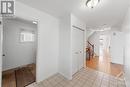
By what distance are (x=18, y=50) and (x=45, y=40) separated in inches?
72.1

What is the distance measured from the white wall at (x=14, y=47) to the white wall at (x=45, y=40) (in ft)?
5.61

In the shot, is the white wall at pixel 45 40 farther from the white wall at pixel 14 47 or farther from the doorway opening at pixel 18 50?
the white wall at pixel 14 47

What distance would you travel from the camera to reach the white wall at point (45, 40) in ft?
7.79

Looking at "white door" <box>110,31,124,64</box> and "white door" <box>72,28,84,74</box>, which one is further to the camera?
"white door" <box>110,31,124,64</box>

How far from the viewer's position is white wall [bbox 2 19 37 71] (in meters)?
3.46

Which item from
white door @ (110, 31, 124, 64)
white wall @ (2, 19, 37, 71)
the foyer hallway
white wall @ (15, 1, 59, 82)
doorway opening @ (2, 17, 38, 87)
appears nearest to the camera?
white wall @ (15, 1, 59, 82)

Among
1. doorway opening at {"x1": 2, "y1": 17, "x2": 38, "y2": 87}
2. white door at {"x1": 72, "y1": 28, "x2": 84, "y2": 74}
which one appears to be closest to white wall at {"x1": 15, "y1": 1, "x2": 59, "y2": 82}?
doorway opening at {"x1": 2, "y1": 17, "x2": 38, "y2": 87}

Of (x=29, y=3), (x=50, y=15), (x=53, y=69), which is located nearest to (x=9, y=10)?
(x=29, y=3)

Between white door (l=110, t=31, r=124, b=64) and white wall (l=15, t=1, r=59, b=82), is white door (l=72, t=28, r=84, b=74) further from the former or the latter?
white door (l=110, t=31, r=124, b=64)

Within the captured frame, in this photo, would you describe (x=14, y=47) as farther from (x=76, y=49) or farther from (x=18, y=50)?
(x=76, y=49)

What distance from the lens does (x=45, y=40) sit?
113 inches

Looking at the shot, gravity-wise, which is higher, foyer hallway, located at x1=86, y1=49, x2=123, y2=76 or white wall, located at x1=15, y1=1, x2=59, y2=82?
white wall, located at x1=15, y1=1, x2=59, y2=82

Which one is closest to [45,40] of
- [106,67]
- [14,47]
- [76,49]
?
[76,49]

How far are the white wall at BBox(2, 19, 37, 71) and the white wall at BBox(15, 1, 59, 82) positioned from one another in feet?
5.61
